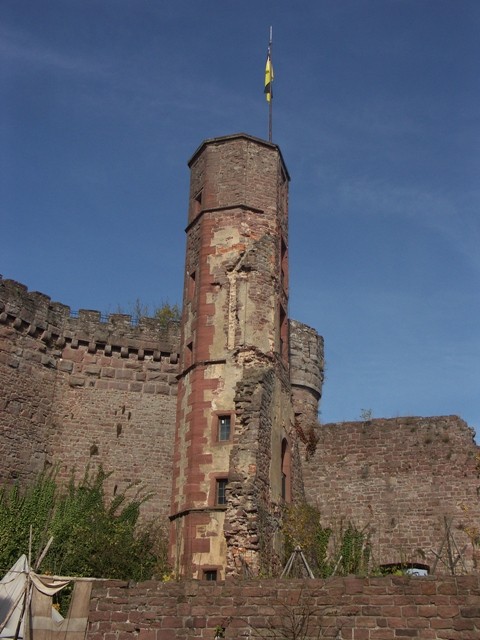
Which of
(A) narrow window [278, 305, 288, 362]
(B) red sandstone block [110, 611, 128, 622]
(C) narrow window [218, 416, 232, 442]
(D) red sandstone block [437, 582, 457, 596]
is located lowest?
(B) red sandstone block [110, 611, 128, 622]

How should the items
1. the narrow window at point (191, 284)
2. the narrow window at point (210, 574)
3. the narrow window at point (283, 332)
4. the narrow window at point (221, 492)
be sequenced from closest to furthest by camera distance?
the narrow window at point (210, 574) → the narrow window at point (221, 492) → the narrow window at point (283, 332) → the narrow window at point (191, 284)

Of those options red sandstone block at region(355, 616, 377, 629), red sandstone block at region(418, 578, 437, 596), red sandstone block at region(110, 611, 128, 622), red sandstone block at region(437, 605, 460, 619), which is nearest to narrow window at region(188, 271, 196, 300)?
red sandstone block at region(110, 611, 128, 622)

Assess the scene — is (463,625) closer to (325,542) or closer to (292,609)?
(292,609)

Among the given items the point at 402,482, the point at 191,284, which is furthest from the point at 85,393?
the point at 402,482

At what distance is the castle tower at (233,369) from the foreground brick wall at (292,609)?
12.3ft

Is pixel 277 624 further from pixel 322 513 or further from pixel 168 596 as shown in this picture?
pixel 322 513

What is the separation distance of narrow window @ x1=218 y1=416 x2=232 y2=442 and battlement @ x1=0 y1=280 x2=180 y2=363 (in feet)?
16.0

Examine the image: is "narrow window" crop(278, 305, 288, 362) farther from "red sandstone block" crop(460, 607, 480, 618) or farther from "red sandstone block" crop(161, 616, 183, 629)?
"red sandstone block" crop(460, 607, 480, 618)

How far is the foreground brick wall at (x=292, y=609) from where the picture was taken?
10438 millimetres

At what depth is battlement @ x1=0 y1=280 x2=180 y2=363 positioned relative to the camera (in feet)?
72.0

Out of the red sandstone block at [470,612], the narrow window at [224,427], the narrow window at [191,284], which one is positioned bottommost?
the red sandstone block at [470,612]

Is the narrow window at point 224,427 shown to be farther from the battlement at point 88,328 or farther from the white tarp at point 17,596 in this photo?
the white tarp at point 17,596

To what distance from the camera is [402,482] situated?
2161cm

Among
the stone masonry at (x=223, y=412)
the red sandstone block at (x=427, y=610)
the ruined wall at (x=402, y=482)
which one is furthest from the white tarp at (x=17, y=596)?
the ruined wall at (x=402, y=482)
